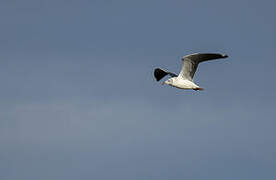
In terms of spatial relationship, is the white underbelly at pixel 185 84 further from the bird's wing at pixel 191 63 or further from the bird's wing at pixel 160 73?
the bird's wing at pixel 160 73

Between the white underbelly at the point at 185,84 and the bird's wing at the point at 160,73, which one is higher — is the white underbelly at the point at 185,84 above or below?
below

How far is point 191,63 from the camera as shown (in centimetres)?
3672

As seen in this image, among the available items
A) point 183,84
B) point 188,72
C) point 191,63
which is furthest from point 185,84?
point 191,63

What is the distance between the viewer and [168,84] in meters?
38.8

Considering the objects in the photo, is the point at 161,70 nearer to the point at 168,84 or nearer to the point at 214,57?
the point at 168,84

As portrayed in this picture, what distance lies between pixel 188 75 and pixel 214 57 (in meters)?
2.89

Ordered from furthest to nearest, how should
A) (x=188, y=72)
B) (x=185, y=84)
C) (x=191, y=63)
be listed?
(x=185, y=84) → (x=188, y=72) → (x=191, y=63)

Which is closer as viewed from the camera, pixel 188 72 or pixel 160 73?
pixel 188 72

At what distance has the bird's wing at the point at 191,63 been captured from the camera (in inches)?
1397

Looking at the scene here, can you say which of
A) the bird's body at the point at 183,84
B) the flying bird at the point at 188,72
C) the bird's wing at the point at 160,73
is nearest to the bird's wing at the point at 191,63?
the flying bird at the point at 188,72

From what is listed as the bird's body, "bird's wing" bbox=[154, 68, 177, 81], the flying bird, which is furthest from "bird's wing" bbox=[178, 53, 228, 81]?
"bird's wing" bbox=[154, 68, 177, 81]

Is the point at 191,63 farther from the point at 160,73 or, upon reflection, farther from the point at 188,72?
the point at 160,73

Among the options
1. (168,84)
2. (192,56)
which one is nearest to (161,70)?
(168,84)

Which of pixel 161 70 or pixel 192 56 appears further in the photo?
pixel 161 70
